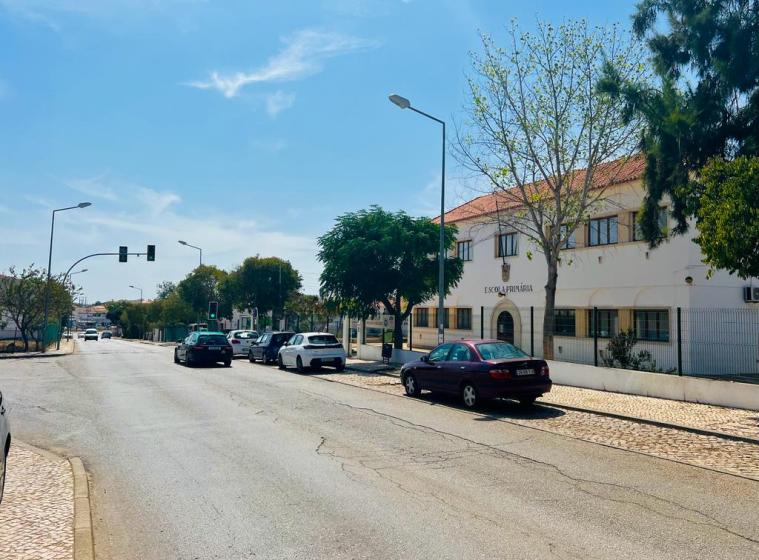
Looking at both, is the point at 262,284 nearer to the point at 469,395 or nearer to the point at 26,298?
the point at 26,298

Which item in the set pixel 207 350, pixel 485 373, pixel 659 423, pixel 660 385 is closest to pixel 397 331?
pixel 207 350

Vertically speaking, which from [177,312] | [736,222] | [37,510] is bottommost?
[37,510]

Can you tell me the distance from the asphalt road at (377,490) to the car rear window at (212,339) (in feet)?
46.1

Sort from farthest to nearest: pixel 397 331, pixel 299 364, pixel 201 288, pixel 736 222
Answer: pixel 201 288 < pixel 397 331 < pixel 299 364 < pixel 736 222

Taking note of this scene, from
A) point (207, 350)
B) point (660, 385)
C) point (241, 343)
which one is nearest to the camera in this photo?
point (660, 385)

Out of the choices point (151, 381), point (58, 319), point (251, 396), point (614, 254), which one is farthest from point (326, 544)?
point (58, 319)

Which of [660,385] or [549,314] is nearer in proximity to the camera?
[660,385]

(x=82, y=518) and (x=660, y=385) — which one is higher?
(x=660, y=385)

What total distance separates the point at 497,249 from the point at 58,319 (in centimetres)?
3623

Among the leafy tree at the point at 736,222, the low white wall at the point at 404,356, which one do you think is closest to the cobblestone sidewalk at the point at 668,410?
the leafy tree at the point at 736,222

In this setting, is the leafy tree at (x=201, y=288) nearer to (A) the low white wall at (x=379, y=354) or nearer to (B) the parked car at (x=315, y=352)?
(A) the low white wall at (x=379, y=354)

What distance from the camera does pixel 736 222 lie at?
11.0m

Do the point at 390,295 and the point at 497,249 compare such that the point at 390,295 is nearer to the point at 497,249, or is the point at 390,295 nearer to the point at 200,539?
the point at 497,249

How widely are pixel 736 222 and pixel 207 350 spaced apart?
21.1 m
